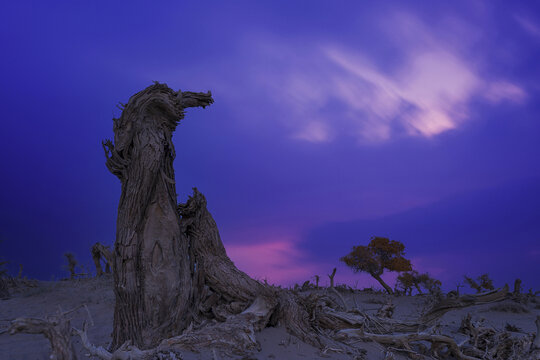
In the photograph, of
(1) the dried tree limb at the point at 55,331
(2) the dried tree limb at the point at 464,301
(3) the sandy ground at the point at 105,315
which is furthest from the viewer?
(2) the dried tree limb at the point at 464,301

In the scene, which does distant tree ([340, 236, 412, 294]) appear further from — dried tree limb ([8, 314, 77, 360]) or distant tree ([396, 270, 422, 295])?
dried tree limb ([8, 314, 77, 360])

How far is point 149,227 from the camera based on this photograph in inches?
305

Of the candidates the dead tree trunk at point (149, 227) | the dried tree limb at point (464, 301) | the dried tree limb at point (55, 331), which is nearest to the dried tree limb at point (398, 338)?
the dried tree limb at point (464, 301)

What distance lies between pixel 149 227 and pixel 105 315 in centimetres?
840

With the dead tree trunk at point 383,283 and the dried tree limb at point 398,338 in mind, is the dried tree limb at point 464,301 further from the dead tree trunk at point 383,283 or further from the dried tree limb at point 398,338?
the dead tree trunk at point 383,283

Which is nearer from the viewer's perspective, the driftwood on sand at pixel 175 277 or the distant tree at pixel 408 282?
the driftwood on sand at pixel 175 277

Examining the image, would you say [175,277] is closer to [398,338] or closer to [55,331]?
[55,331]

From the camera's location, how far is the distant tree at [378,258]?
24078 mm

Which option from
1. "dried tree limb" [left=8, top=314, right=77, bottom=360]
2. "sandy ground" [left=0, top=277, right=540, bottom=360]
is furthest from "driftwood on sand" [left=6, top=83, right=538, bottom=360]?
"dried tree limb" [left=8, top=314, right=77, bottom=360]

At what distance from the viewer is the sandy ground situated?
6172 mm

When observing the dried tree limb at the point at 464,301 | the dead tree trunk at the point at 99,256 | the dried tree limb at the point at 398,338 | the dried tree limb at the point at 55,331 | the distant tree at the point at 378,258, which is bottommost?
the dried tree limb at the point at 55,331

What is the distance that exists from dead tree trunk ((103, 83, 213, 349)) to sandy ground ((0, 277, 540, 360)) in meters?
1.78

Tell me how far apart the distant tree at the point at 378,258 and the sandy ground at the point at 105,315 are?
1764mm

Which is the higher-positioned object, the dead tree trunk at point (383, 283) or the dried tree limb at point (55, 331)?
the dead tree trunk at point (383, 283)
